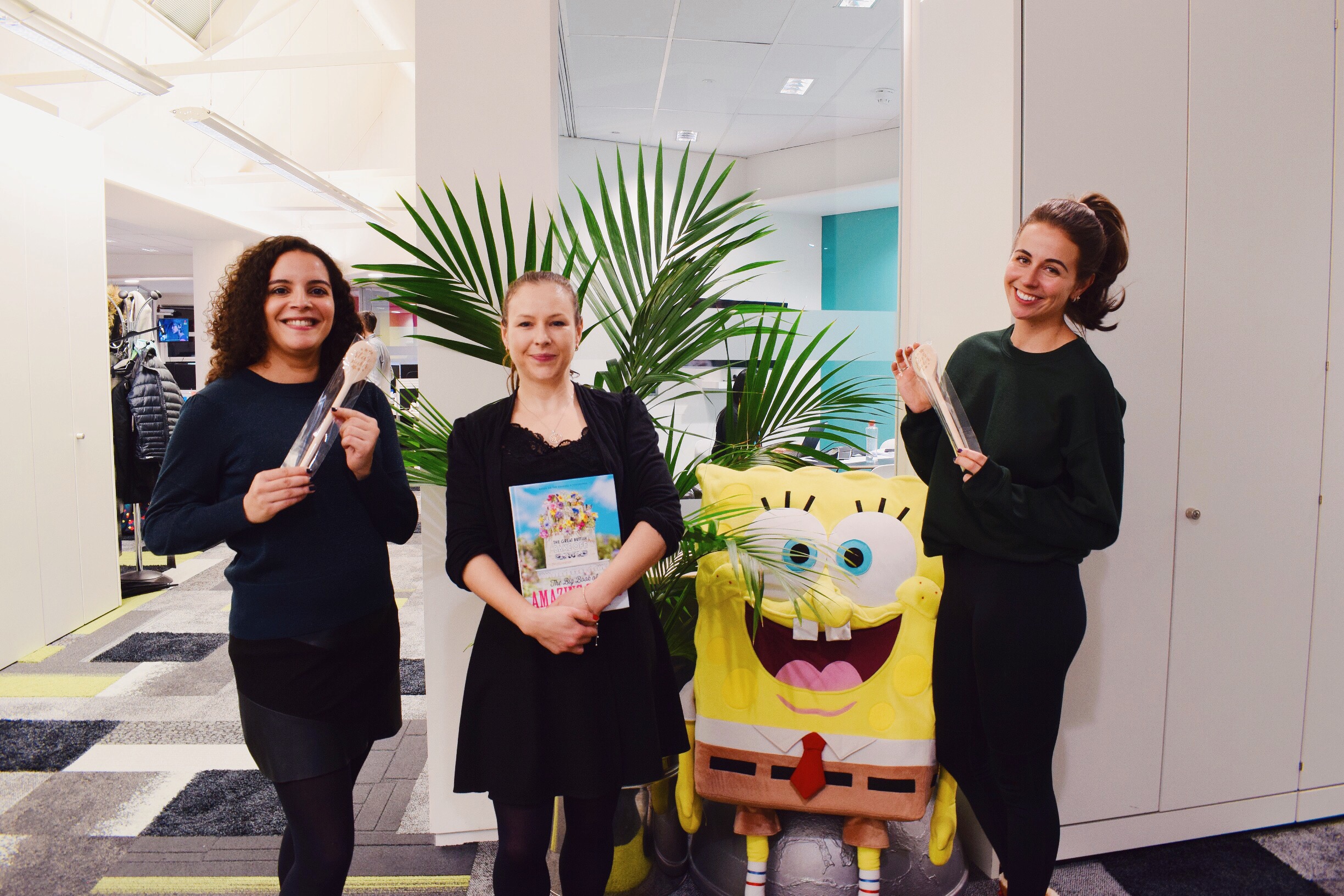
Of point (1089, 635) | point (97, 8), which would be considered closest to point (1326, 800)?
point (1089, 635)

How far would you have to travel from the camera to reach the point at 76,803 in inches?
91.4

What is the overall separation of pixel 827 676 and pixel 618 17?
6.94 feet

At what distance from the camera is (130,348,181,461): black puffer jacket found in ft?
13.9

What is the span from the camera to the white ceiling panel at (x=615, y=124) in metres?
2.49

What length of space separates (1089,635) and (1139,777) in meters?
0.44

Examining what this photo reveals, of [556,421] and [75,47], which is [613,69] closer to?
[556,421]

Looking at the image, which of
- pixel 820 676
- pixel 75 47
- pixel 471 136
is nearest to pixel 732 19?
pixel 471 136

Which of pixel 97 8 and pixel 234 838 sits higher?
pixel 97 8

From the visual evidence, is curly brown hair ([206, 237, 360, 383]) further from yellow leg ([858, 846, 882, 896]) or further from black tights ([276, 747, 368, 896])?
yellow leg ([858, 846, 882, 896])

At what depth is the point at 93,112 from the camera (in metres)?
6.33

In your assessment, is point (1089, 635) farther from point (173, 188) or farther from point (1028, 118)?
point (173, 188)

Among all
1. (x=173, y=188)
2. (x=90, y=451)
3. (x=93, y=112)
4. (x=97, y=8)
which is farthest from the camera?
(x=173, y=188)

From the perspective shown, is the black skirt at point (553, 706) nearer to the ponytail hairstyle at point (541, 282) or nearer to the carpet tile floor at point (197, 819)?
the ponytail hairstyle at point (541, 282)

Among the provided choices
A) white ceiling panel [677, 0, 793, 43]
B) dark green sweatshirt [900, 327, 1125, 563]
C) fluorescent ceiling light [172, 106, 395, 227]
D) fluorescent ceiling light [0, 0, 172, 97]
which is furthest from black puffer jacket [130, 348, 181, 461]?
dark green sweatshirt [900, 327, 1125, 563]
